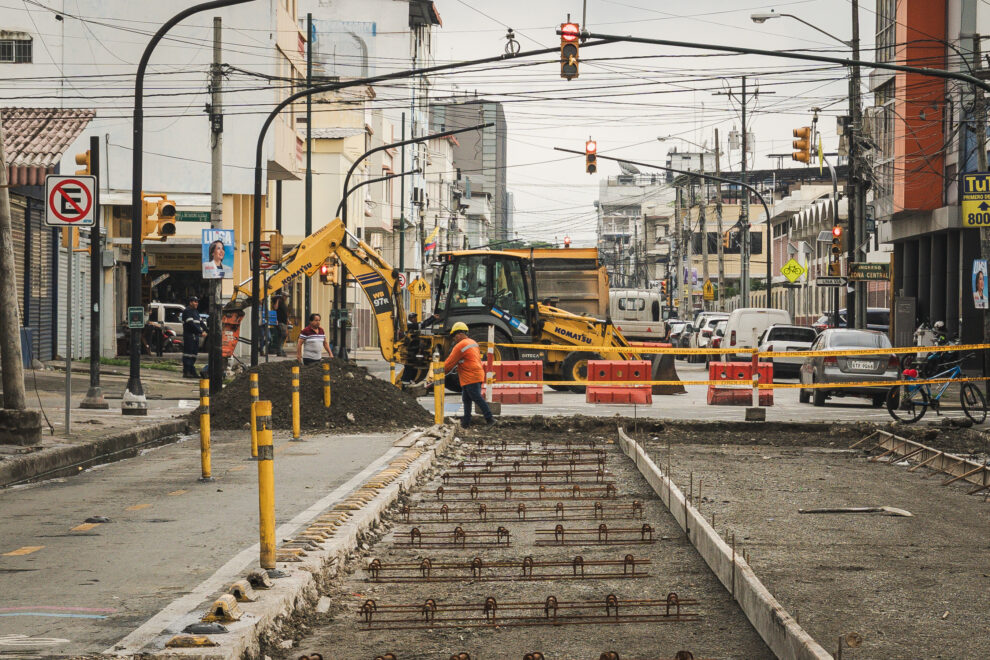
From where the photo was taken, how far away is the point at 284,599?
7.07m

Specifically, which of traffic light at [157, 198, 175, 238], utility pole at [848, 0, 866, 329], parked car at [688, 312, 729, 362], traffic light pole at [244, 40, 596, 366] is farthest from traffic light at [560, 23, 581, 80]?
parked car at [688, 312, 729, 362]

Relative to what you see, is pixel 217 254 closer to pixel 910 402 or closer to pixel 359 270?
pixel 359 270

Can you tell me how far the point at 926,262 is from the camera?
153ft

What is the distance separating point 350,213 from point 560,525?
6073 centimetres

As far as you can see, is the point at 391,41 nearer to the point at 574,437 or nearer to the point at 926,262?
the point at 926,262

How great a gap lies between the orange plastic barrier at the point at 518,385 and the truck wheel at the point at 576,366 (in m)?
3.37

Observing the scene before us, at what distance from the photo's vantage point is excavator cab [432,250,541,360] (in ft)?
98.0

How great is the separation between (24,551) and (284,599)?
3089 mm

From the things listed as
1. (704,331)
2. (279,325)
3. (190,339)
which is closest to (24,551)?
(190,339)

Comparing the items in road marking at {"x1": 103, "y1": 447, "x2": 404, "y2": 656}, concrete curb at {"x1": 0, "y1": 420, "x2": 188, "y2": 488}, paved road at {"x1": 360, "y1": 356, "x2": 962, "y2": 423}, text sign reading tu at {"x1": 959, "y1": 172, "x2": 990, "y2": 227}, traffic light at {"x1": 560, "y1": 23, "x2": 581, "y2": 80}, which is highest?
traffic light at {"x1": 560, "y1": 23, "x2": 581, "y2": 80}

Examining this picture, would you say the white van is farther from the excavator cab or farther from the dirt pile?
the dirt pile

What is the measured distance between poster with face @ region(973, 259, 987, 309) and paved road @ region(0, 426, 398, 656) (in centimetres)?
1305

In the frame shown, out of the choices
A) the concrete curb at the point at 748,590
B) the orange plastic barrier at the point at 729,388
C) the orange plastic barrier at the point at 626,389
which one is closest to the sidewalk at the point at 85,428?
the concrete curb at the point at 748,590

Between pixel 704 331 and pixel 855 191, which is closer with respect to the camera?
pixel 855 191
